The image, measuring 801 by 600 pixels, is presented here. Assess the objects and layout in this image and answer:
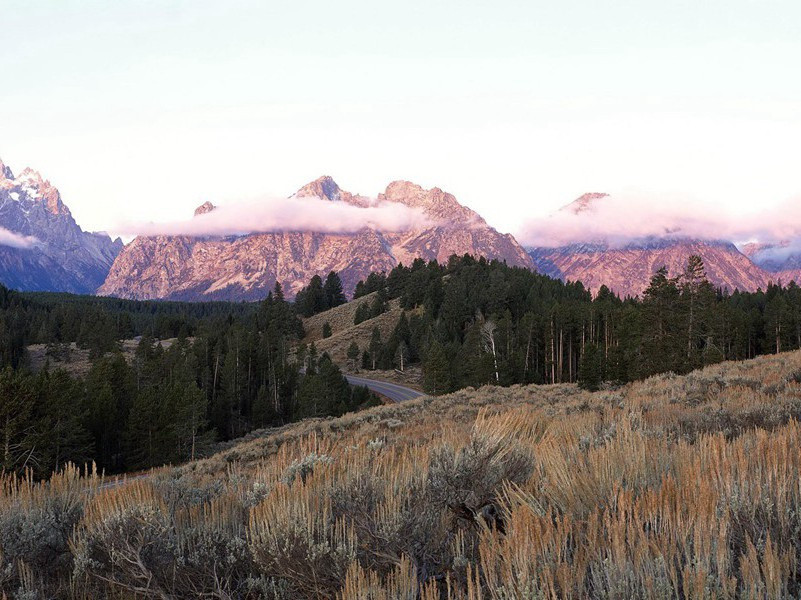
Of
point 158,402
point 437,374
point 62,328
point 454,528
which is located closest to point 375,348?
point 437,374

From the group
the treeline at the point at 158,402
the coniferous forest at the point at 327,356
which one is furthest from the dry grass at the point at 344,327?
the treeline at the point at 158,402

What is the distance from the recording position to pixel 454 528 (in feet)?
13.4

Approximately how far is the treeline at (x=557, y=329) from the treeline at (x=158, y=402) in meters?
17.7

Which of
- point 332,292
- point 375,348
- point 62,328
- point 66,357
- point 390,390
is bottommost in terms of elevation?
point 390,390

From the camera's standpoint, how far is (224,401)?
75438mm

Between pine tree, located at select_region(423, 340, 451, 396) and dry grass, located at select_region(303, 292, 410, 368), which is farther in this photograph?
dry grass, located at select_region(303, 292, 410, 368)

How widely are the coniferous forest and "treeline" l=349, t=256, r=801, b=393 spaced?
233 millimetres

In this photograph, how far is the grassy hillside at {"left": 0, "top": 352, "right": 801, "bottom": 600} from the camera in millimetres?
2365

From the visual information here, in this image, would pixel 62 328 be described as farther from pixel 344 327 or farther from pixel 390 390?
pixel 390 390

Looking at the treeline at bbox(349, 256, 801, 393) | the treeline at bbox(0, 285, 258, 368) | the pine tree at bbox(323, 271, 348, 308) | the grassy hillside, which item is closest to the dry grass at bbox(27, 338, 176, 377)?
the treeline at bbox(0, 285, 258, 368)

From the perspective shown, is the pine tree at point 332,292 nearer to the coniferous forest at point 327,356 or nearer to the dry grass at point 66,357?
the coniferous forest at point 327,356

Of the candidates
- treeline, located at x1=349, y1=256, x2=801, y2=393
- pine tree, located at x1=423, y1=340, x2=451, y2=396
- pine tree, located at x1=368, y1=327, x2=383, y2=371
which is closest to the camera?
treeline, located at x1=349, y1=256, x2=801, y2=393

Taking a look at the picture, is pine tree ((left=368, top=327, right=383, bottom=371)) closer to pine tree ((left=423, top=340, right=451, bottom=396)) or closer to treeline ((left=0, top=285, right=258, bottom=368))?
pine tree ((left=423, top=340, right=451, bottom=396))

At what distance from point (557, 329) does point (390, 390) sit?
96.8 feet
